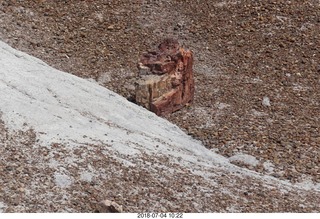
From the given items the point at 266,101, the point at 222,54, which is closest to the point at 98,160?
the point at 266,101

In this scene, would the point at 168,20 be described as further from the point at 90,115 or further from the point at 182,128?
the point at 90,115

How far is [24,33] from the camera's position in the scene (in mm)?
16344

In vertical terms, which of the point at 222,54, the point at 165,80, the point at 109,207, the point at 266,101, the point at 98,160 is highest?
the point at 109,207

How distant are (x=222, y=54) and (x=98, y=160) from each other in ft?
25.8

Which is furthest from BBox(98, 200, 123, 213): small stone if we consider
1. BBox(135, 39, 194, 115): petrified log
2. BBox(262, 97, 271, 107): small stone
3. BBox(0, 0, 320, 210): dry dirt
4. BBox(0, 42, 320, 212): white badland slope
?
BBox(262, 97, 271, 107): small stone

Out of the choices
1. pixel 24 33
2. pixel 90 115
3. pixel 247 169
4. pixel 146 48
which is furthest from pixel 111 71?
pixel 247 169

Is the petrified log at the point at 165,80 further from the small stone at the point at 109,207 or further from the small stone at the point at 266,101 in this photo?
the small stone at the point at 109,207

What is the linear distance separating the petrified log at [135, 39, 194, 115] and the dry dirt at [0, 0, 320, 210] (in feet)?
1.05

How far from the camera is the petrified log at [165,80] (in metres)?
13.1

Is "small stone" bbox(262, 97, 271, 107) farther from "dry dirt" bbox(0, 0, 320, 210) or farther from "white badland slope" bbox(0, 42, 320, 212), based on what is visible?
"white badland slope" bbox(0, 42, 320, 212)

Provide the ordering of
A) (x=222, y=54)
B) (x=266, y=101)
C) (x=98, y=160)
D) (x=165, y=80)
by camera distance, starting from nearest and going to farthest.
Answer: (x=98, y=160), (x=165, y=80), (x=266, y=101), (x=222, y=54)

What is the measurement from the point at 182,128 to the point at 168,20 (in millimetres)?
5690

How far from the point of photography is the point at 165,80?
43.7ft

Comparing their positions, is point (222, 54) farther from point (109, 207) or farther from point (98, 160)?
point (109, 207)
